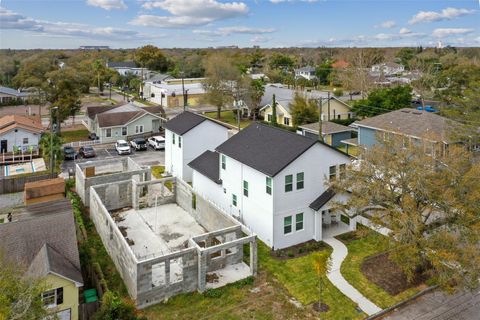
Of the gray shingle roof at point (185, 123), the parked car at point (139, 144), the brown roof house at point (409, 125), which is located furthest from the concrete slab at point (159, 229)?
the brown roof house at point (409, 125)

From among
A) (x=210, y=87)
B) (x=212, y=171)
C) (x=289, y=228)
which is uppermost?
(x=210, y=87)

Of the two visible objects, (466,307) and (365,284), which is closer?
(466,307)

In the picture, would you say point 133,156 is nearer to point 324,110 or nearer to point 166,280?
point 166,280

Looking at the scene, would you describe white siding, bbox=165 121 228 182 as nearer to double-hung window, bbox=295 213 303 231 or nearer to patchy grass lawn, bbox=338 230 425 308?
double-hung window, bbox=295 213 303 231

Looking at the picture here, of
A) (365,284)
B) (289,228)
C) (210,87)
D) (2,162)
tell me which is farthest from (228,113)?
(365,284)

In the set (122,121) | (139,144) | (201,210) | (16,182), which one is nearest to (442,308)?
(201,210)

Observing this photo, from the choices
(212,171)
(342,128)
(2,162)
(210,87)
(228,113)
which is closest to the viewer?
(212,171)

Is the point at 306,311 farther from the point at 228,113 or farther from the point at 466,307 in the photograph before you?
the point at 228,113
